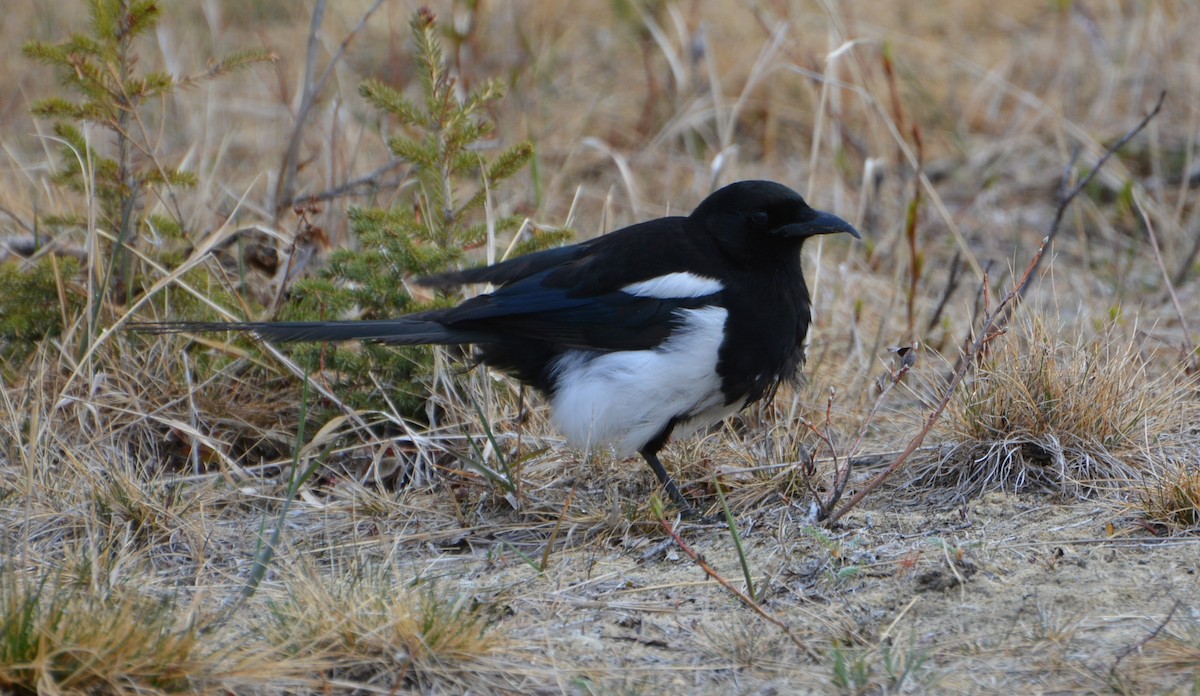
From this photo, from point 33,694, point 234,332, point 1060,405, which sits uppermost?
point 234,332

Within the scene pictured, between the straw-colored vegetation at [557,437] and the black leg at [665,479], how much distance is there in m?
Result: 0.08

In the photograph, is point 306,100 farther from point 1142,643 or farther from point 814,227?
point 1142,643

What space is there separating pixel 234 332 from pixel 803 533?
179 cm

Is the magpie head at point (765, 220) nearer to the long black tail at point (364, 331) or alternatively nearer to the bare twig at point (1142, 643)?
the long black tail at point (364, 331)

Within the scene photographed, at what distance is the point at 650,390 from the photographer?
125 inches

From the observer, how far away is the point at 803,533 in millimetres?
2920

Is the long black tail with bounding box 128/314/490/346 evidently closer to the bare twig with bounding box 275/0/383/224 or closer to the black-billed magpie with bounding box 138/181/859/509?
the black-billed magpie with bounding box 138/181/859/509

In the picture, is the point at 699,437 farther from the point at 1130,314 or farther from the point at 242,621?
the point at 1130,314

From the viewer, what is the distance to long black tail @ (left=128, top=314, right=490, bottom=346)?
10.7ft

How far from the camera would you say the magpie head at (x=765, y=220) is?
3.33 m

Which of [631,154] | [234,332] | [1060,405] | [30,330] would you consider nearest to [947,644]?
[1060,405]

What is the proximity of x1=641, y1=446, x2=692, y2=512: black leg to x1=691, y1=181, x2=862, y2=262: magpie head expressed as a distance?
22.5 inches

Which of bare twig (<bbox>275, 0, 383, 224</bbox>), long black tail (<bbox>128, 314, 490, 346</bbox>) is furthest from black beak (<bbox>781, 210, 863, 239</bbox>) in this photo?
bare twig (<bbox>275, 0, 383, 224</bbox>)

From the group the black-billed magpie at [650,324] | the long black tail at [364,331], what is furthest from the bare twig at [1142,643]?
the long black tail at [364,331]
